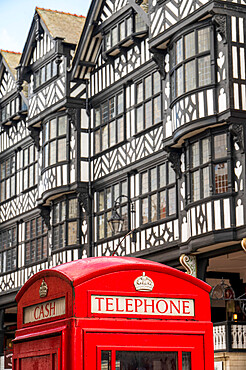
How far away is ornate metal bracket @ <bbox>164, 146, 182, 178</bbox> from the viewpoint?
2044cm

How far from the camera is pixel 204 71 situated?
19.1 m

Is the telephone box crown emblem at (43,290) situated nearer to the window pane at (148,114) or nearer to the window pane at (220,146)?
the window pane at (220,146)

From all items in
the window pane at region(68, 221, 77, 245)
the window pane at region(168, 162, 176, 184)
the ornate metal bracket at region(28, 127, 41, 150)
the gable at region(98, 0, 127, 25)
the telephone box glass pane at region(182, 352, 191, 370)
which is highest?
the gable at region(98, 0, 127, 25)

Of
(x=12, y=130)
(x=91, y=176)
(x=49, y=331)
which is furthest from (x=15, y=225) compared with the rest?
(x=49, y=331)

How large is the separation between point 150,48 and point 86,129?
5344 millimetres

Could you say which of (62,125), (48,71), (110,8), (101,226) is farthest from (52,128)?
(110,8)

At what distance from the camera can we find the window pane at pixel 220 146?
18.6m

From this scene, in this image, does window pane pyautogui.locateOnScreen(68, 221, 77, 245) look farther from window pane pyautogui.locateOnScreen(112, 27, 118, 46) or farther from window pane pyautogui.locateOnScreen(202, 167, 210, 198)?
window pane pyautogui.locateOnScreen(202, 167, 210, 198)

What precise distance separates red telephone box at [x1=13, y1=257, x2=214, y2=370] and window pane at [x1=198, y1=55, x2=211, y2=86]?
1305 centimetres

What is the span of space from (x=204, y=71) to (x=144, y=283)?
531 inches

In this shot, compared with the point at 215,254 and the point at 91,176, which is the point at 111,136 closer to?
the point at 91,176

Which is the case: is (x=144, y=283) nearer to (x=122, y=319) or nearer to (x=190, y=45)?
(x=122, y=319)

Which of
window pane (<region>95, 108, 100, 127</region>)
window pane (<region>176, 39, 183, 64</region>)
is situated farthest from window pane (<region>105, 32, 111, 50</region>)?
window pane (<region>176, 39, 183, 64</region>)

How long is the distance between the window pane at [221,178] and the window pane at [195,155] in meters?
0.83
